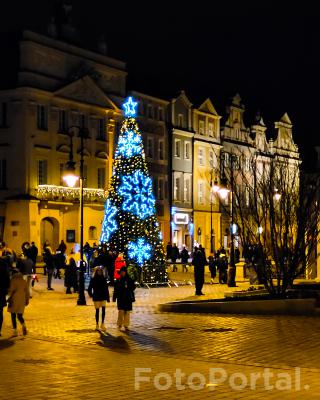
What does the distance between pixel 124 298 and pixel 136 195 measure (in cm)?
1726

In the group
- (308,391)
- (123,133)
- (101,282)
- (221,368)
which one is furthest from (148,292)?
(308,391)

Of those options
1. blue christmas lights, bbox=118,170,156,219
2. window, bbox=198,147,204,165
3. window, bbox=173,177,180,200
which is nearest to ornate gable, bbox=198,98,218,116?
window, bbox=198,147,204,165

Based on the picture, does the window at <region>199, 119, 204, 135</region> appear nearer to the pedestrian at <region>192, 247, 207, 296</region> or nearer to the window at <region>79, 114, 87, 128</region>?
the window at <region>79, 114, 87, 128</region>

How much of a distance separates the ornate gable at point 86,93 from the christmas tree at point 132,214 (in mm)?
18689

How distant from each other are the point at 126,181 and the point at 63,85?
67.0 ft

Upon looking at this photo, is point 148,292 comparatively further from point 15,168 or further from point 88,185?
point 88,185

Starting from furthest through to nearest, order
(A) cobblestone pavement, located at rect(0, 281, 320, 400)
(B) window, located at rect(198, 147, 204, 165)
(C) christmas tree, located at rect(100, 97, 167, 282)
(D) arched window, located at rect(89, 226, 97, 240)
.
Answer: (B) window, located at rect(198, 147, 204, 165) → (D) arched window, located at rect(89, 226, 97, 240) → (C) christmas tree, located at rect(100, 97, 167, 282) → (A) cobblestone pavement, located at rect(0, 281, 320, 400)

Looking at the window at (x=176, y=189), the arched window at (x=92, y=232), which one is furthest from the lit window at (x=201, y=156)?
the arched window at (x=92, y=232)

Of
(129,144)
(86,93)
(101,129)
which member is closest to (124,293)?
(129,144)

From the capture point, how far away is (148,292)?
3444 centimetres

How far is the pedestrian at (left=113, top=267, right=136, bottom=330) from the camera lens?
2092 cm

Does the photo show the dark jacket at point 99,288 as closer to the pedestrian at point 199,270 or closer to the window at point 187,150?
the pedestrian at point 199,270

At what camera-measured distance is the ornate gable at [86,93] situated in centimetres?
5744

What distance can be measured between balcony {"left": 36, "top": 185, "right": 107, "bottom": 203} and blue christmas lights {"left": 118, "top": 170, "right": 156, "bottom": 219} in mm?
17142
